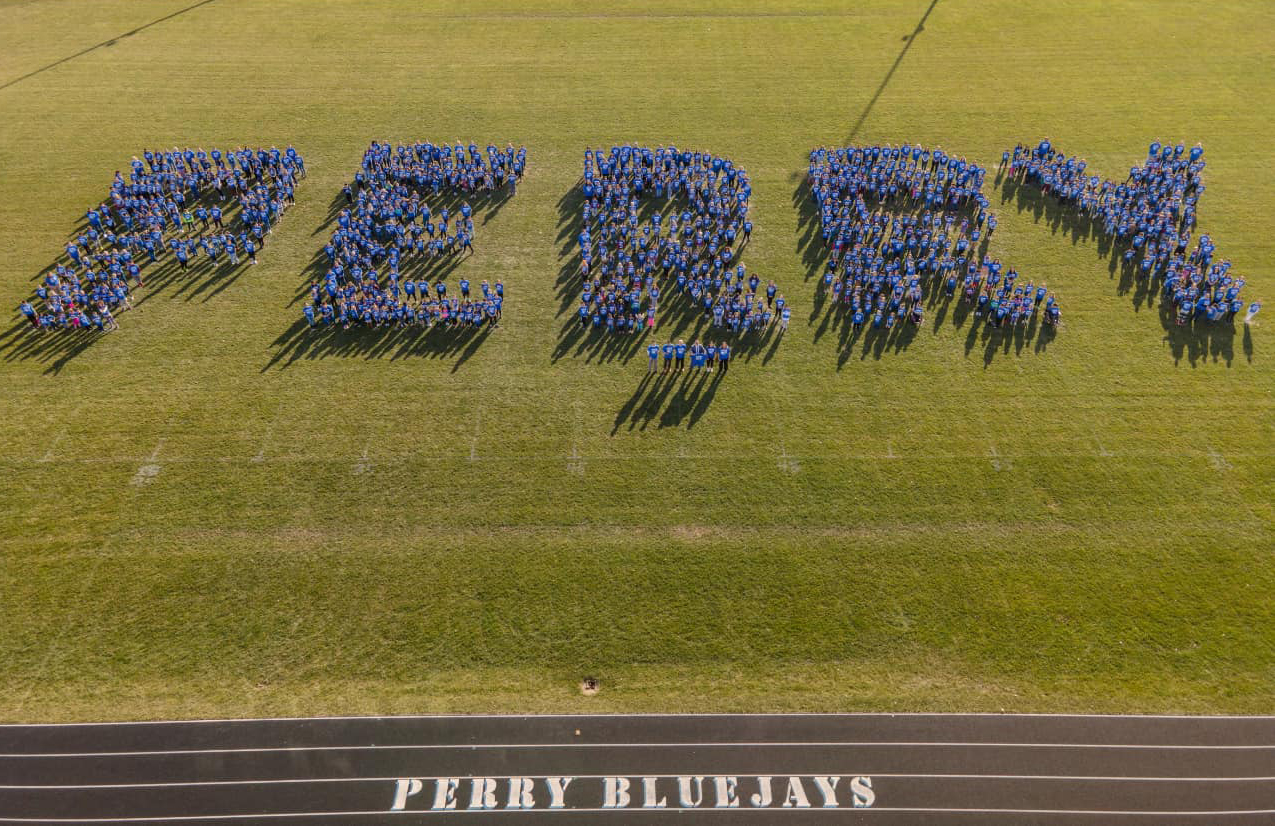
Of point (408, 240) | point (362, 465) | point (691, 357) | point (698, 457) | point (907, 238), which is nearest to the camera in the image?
point (362, 465)

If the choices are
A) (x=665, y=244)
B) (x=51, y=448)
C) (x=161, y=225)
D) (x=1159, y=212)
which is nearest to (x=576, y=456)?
(x=665, y=244)

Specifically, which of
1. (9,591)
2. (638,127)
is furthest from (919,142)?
(9,591)

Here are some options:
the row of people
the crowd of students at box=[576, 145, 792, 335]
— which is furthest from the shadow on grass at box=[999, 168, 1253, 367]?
the row of people

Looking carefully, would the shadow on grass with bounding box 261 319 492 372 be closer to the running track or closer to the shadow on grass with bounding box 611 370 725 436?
the shadow on grass with bounding box 611 370 725 436

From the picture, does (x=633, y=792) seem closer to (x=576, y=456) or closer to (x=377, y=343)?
(x=576, y=456)

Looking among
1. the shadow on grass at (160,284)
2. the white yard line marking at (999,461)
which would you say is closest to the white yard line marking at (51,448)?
the shadow on grass at (160,284)

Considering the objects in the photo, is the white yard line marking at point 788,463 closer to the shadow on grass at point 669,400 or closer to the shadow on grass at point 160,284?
the shadow on grass at point 669,400

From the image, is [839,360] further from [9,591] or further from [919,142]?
[9,591]
